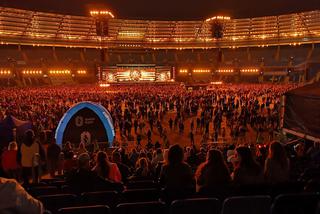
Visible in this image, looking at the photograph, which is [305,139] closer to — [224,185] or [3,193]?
[224,185]

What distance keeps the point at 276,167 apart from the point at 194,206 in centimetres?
212

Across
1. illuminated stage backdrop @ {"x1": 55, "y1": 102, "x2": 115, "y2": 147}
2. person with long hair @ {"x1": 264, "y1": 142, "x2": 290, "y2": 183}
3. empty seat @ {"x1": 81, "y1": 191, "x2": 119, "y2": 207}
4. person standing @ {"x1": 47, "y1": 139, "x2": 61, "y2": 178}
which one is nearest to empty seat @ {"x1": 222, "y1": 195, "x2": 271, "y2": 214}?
empty seat @ {"x1": 81, "y1": 191, "x2": 119, "y2": 207}

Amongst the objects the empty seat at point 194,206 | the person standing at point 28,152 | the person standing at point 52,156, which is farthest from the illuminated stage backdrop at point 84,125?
the empty seat at point 194,206

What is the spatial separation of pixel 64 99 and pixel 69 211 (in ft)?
101

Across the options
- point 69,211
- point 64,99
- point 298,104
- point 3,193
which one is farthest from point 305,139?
point 64,99

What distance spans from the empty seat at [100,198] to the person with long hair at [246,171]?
5.64ft

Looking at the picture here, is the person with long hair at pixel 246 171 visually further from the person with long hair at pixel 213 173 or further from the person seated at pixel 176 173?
the person seated at pixel 176 173

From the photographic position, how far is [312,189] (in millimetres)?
4184

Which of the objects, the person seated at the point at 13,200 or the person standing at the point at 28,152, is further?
the person standing at the point at 28,152

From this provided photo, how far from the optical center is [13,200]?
2.04m

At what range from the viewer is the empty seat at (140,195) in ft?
13.6

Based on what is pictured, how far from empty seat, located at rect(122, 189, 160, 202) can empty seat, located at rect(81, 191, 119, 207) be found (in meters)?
0.20

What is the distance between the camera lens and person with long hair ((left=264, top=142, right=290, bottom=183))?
4961mm

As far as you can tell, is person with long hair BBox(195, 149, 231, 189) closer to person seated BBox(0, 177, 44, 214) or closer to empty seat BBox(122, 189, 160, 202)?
empty seat BBox(122, 189, 160, 202)
